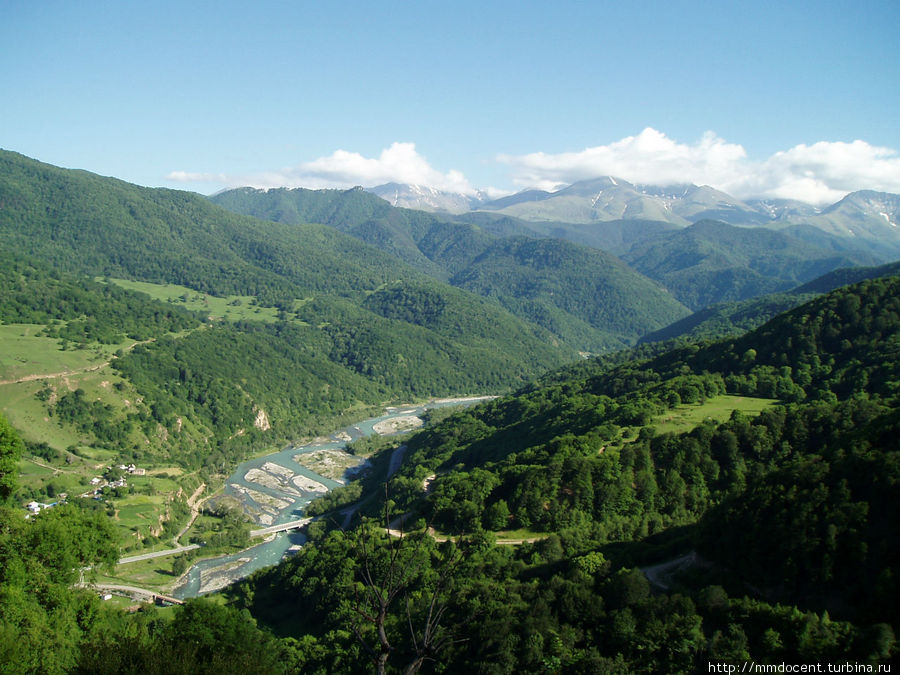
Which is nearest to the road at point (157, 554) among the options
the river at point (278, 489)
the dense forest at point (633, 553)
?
the river at point (278, 489)

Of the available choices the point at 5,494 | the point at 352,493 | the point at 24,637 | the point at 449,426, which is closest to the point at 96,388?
the point at 352,493

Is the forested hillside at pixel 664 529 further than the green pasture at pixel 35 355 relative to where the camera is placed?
No

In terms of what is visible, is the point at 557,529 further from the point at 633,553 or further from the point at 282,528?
the point at 282,528

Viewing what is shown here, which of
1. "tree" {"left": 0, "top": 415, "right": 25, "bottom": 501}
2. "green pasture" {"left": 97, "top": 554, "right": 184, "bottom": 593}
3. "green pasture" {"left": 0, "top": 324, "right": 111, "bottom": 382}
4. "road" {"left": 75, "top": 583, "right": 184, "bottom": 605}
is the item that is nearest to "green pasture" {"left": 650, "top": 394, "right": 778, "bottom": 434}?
"tree" {"left": 0, "top": 415, "right": 25, "bottom": 501}

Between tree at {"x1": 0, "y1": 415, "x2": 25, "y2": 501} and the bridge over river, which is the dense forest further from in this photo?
the bridge over river

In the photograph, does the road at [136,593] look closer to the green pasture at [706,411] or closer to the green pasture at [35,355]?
the green pasture at [706,411]

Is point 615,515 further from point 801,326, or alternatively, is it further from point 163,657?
point 801,326

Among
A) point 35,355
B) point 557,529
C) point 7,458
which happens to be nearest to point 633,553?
A: point 557,529
